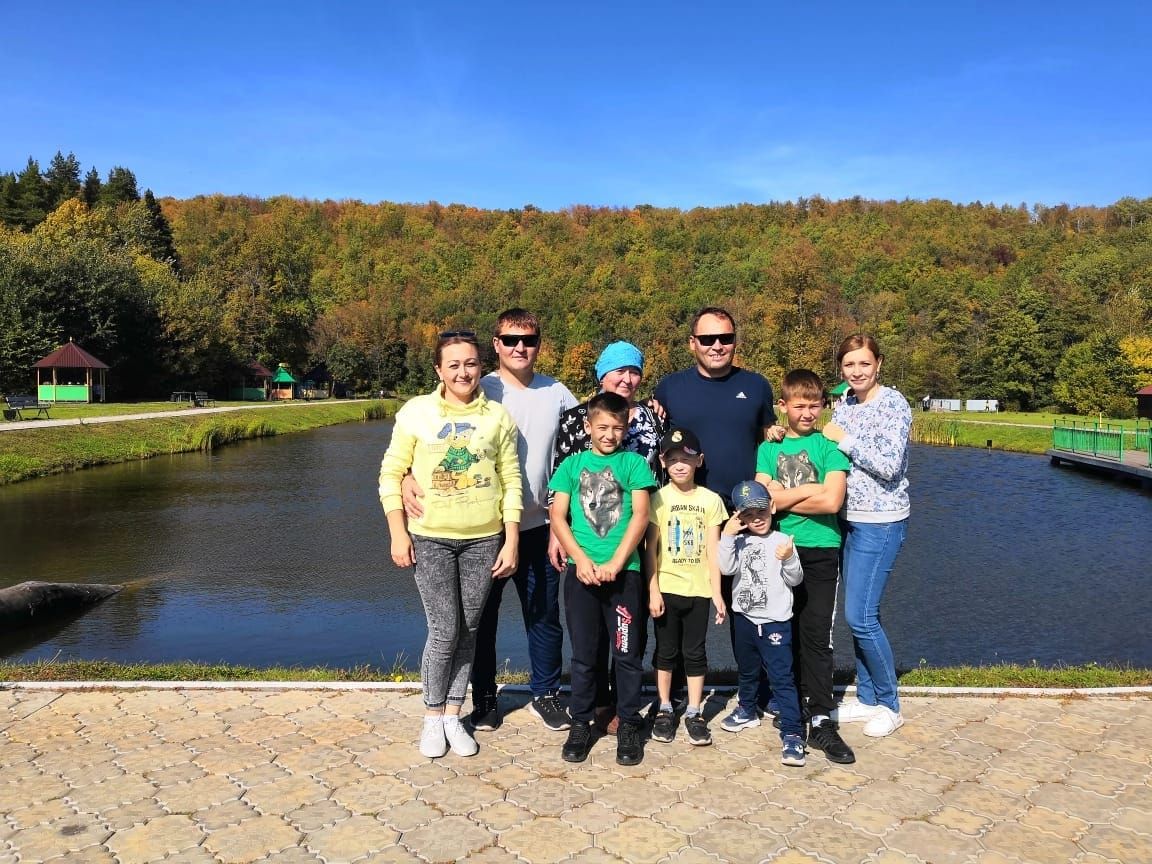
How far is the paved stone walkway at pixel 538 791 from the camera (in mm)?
2939

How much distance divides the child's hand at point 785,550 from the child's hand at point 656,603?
585mm

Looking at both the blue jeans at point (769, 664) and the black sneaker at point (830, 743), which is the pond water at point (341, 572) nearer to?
the blue jeans at point (769, 664)

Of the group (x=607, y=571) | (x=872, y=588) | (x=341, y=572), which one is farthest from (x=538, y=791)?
(x=341, y=572)

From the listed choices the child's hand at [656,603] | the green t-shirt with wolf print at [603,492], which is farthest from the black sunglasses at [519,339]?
the child's hand at [656,603]

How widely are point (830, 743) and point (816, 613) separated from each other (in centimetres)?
58

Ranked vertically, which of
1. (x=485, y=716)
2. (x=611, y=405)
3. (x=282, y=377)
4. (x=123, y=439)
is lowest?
(x=123, y=439)

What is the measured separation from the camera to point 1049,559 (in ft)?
40.9

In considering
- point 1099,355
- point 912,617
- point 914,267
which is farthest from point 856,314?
point 912,617

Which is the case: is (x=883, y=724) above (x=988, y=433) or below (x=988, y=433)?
above

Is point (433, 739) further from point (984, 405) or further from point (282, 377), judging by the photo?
point (282, 377)

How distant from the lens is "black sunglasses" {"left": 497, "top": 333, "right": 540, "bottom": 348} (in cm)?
408

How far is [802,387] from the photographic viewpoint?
3959 millimetres

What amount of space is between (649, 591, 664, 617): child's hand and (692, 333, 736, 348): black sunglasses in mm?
1224

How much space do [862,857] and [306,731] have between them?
2.52 metres
